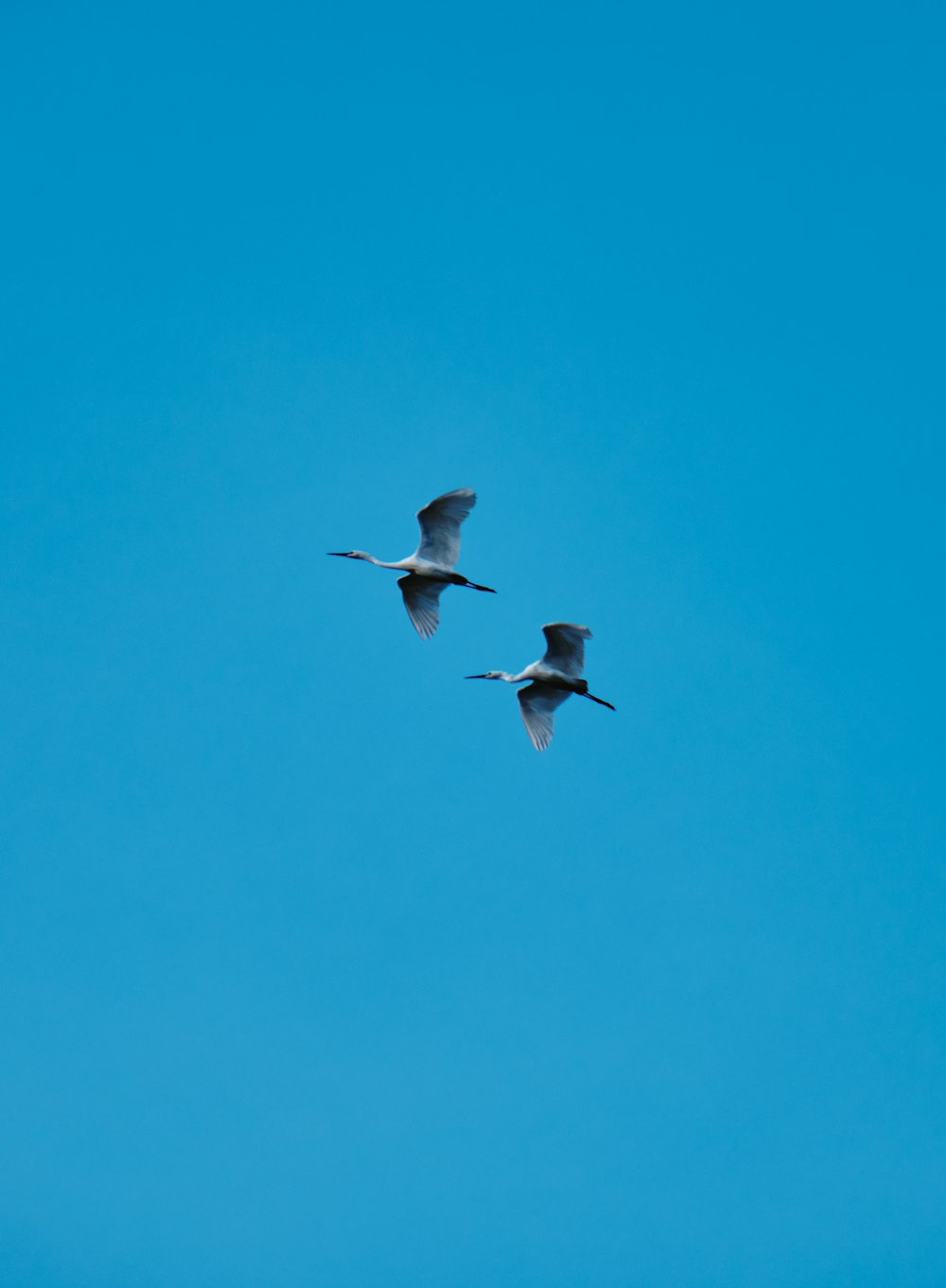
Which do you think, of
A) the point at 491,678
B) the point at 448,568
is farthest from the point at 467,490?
the point at 491,678

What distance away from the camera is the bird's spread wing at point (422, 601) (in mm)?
37688

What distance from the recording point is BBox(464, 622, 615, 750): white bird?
1432 inches

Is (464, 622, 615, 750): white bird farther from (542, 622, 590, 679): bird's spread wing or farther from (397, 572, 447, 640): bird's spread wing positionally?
(397, 572, 447, 640): bird's spread wing

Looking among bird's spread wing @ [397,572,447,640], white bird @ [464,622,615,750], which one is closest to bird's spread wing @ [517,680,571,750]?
white bird @ [464,622,615,750]

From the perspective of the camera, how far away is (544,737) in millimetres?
38000

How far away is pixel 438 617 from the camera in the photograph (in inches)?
1500

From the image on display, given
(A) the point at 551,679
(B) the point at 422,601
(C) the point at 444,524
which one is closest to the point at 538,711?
(A) the point at 551,679

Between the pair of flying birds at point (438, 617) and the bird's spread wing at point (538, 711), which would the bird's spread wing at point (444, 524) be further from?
the bird's spread wing at point (538, 711)

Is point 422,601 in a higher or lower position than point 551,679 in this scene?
higher

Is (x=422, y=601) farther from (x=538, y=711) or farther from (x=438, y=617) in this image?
(x=538, y=711)

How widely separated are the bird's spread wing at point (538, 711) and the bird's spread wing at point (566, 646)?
3.16 ft

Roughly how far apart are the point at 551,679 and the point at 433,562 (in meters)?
3.02

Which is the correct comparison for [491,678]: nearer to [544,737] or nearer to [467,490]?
[544,737]

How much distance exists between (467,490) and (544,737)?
16.6 feet
